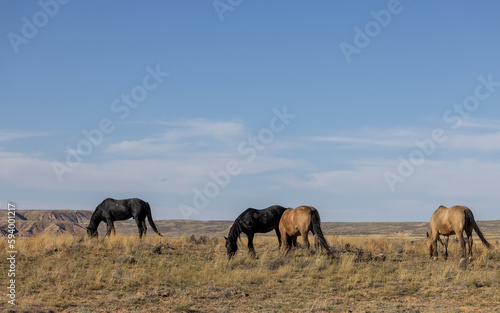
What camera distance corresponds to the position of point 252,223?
1870 cm

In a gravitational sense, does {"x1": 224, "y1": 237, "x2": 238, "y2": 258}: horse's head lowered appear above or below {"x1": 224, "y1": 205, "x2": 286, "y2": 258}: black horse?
below

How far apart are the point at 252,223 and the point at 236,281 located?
456 centimetres

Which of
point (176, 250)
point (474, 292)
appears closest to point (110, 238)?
point (176, 250)

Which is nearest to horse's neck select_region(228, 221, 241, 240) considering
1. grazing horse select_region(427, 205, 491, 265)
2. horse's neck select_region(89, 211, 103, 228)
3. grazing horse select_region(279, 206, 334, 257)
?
grazing horse select_region(279, 206, 334, 257)

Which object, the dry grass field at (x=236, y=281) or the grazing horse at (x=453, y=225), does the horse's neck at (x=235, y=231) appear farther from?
the grazing horse at (x=453, y=225)

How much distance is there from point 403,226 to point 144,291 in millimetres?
96524

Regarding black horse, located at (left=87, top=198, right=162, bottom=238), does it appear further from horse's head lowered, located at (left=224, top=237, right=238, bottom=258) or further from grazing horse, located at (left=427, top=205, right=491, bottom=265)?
grazing horse, located at (left=427, top=205, right=491, bottom=265)

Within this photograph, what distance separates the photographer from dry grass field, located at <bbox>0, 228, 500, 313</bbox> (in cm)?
1198

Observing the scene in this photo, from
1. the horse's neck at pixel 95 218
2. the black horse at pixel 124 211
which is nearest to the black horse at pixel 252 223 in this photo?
the black horse at pixel 124 211

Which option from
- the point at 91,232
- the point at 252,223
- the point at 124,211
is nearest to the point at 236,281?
the point at 252,223

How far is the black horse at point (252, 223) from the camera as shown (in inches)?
725

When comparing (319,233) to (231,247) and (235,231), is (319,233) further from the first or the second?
(231,247)

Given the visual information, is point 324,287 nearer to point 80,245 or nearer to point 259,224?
point 259,224

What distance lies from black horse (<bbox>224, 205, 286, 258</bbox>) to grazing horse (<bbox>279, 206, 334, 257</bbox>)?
589mm
